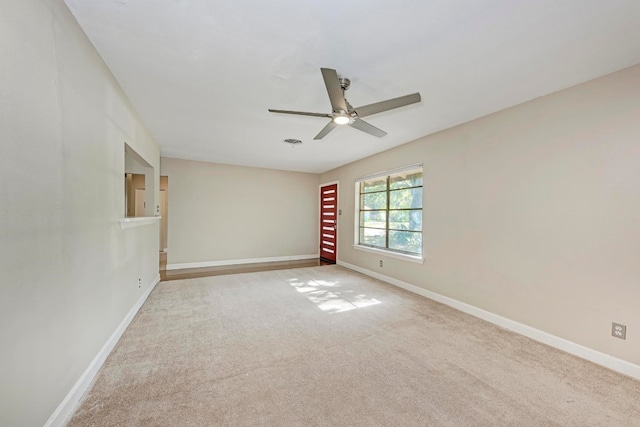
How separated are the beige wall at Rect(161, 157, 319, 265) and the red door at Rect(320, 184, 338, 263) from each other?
25 centimetres

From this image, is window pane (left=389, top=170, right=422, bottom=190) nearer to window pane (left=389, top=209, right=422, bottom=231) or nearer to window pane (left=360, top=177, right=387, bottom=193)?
window pane (left=360, top=177, right=387, bottom=193)

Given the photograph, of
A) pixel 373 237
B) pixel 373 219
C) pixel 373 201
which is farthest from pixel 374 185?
pixel 373 237

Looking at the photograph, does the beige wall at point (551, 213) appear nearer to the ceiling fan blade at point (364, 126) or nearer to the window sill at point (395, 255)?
the window sill at point (395, 255)

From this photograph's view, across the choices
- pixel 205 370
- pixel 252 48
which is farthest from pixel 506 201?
pixel 205 370

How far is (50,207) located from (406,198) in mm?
4360

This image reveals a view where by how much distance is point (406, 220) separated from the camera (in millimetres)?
4539

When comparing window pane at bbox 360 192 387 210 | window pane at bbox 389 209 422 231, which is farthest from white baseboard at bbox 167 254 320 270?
window pane at bbox 389 209 422 231

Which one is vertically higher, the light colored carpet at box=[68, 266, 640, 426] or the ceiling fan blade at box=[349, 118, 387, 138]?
the ceiling fan blade at box=[349, 118, 387, 138]

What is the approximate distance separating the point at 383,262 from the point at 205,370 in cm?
353

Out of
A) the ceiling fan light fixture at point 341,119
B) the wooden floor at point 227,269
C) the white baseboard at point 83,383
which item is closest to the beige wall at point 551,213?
the ceiling fan light fixture at point 341,119

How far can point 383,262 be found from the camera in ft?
16.0

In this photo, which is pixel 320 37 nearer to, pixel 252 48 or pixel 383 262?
pixel 252 48

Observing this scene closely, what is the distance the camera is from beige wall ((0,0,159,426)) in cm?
111

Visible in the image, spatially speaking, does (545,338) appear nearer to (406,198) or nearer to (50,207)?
(406,198)
